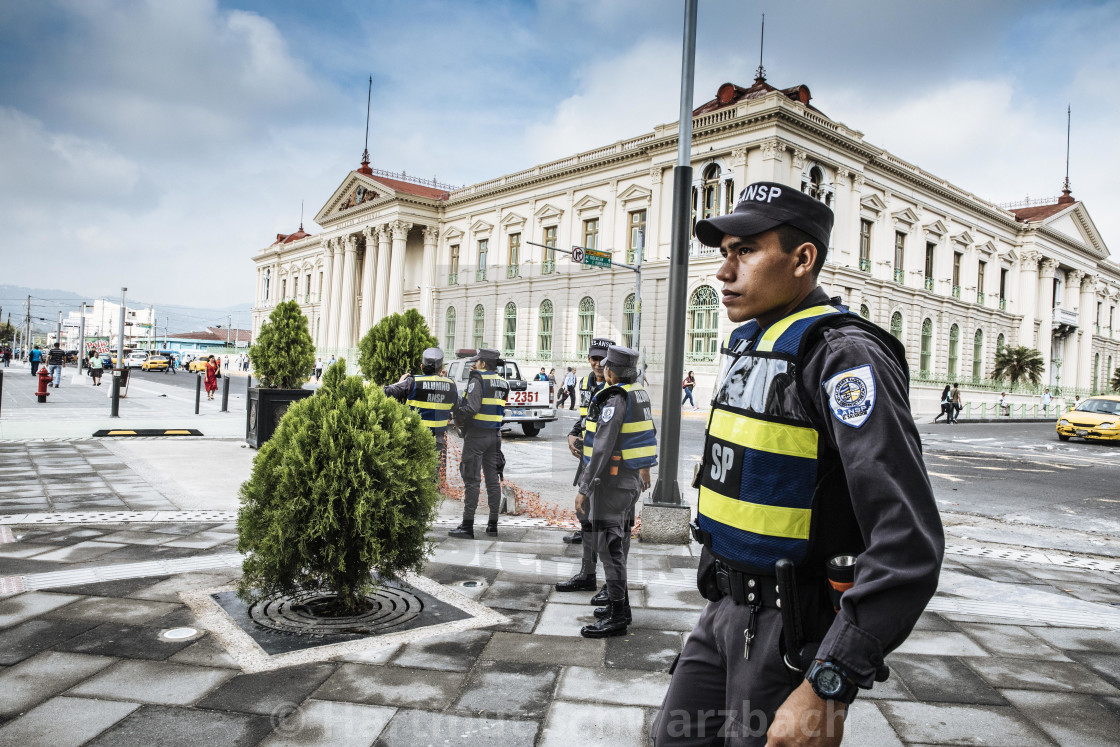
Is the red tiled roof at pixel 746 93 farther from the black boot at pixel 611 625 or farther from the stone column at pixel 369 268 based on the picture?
the black boot at pixel 611 625

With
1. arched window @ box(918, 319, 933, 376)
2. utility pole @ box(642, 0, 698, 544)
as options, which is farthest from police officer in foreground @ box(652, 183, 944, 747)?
arched window @ box(918, 319, 933, 376)

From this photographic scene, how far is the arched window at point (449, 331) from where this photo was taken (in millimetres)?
47312

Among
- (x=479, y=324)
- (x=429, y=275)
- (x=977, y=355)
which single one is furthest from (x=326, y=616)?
(x=977, y=355)

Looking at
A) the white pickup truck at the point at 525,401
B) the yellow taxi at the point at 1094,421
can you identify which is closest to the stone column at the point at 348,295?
the white pickup truck at the point at 525,401

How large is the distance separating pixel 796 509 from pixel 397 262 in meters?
50.2

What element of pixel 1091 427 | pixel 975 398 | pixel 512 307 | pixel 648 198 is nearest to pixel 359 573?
pixel 1091 427

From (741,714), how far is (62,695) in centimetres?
295

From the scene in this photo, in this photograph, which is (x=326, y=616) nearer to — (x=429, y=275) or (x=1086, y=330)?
(x=429, y=275)

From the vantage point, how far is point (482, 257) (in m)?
46.2

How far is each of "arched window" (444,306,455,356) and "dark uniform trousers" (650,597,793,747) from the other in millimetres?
45601

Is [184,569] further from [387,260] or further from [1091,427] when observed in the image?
[387,260]

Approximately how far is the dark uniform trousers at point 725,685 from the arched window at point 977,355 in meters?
47.3

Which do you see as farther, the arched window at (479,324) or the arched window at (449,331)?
the arched window at (449,331)

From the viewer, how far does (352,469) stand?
396 centimetres
